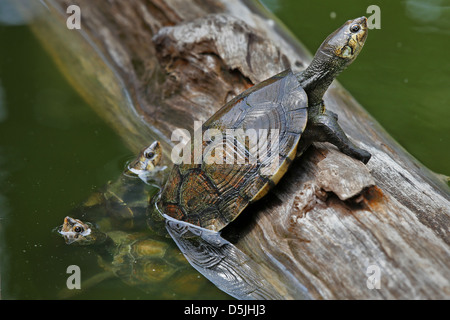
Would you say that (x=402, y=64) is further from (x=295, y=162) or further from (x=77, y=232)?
(x=77, y=232)

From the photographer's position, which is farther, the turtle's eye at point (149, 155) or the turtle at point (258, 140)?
the turtle's eye at point (149, 155)

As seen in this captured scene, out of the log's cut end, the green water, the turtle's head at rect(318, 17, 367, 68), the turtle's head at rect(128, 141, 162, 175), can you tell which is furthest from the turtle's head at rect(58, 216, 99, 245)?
the green water

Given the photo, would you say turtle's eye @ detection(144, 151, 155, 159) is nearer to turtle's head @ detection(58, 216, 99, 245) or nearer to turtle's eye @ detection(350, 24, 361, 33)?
turtle's head @ detection(58, 216, 99, 245)

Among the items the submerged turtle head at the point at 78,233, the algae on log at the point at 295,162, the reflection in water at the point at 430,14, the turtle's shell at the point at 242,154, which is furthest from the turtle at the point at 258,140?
the reflection in water at the point at 430,14

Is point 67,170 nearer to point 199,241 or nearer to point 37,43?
point 199,241

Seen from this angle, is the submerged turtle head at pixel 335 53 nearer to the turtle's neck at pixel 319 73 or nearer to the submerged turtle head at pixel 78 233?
the turtle's neck at pixel 319 73

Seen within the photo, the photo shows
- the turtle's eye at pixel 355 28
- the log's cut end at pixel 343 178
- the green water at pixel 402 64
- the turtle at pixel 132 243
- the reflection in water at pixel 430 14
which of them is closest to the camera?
the log's cut end at pixel 343 178
